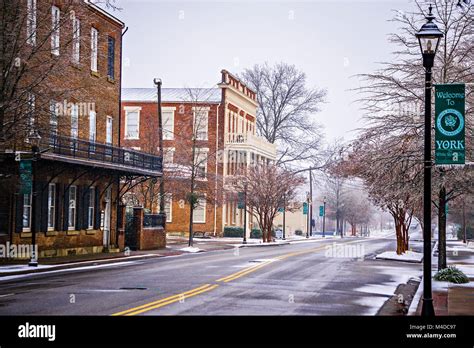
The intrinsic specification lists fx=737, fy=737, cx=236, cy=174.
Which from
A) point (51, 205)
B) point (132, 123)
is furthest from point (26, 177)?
point (132, 123)

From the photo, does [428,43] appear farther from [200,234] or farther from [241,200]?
[200,234]

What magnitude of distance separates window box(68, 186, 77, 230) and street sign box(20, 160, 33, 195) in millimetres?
7796

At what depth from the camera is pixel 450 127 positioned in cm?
1552

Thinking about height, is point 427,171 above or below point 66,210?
above

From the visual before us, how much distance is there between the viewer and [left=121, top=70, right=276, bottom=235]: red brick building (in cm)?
5031

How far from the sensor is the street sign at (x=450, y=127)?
1539 centimetres

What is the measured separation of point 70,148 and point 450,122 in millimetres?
17477

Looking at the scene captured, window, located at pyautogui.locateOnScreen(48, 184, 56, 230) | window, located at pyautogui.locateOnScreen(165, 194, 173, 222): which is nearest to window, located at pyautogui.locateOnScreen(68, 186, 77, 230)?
window, located at pyautogui.locateOnScreen(48, 184, 56, 230)

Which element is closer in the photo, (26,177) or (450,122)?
(450,122)

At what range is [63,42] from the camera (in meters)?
25.7

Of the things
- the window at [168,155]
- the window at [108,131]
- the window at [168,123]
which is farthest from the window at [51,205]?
the window at [168,123]

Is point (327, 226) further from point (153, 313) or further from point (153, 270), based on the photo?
point (153, 313)

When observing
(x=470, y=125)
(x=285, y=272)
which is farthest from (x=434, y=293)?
(x=285, y=272)

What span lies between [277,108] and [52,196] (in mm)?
27960
